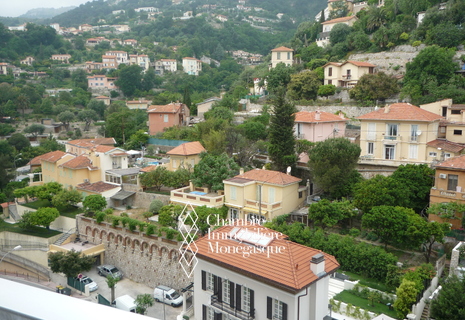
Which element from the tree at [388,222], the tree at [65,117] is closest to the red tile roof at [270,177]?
the tree at [388,222]

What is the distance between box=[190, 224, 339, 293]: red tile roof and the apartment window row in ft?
2.11

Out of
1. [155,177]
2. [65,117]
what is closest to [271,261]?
[155,177]

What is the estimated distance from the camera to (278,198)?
2153cm

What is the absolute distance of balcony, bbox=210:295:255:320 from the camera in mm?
11859

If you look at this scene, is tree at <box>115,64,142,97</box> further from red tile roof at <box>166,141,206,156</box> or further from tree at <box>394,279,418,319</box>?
tree at <box>394,279,418,319</box>

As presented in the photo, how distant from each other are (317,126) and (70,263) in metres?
17.7

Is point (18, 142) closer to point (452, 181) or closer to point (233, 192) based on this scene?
point (233, 192)

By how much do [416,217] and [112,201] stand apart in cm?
1940

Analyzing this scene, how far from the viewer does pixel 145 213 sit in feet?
79.8

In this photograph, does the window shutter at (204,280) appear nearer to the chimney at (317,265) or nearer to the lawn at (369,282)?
the chimney at (317,265)

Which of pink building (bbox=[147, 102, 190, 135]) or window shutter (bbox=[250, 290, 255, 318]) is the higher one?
pink building (bbox=[147, 102, 190, 135])

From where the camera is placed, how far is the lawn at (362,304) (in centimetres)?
1398

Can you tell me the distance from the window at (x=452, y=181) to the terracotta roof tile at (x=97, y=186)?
2035 cm

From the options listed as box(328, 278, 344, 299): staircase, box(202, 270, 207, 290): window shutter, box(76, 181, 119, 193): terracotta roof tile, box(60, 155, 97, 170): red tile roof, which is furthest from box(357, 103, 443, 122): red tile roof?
box(60, 155, 97, 170): red tile roof
